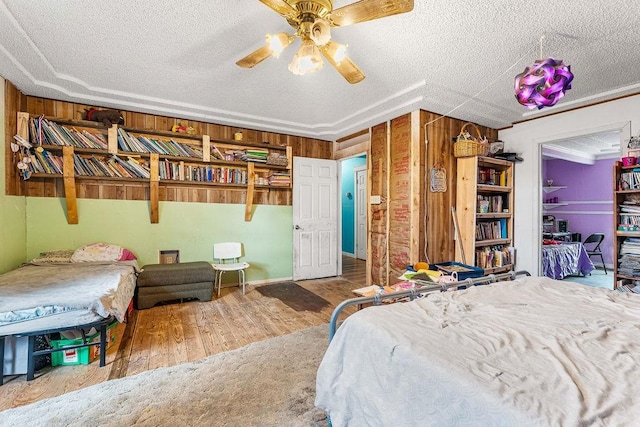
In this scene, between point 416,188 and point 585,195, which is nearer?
point 416,188

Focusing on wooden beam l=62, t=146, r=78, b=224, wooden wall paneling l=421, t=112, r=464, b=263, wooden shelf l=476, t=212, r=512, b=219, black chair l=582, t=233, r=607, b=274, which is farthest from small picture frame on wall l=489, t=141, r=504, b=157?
wooden beam l=62, t=146, r=78, b=224

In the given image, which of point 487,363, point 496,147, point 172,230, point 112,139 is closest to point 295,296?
point 172,230

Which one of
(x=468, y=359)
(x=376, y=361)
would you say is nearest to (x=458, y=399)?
(x=468, y=359)

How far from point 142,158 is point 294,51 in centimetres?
246

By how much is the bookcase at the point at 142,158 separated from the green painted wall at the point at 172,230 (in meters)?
0.15

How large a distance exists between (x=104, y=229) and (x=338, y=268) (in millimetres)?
3362

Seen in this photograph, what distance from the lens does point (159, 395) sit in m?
1.76

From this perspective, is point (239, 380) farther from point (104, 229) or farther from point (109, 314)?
point (104, 229)

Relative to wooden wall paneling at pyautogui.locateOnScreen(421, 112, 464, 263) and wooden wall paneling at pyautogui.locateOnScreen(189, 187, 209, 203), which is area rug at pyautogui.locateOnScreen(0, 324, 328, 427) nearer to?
wooden wall paneling at pyautogui.locateOnScreen(421, 112, 464, 263)

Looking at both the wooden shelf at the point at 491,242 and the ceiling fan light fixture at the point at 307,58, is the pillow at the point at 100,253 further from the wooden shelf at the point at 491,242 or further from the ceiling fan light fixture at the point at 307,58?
the wooden shelf at the point at 491,242

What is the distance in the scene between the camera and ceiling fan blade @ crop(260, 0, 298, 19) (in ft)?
4.89

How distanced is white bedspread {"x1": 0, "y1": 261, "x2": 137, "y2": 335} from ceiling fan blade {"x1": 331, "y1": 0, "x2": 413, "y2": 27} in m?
2.44

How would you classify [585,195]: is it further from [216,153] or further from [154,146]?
[154,146]

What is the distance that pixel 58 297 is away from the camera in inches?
80.7
